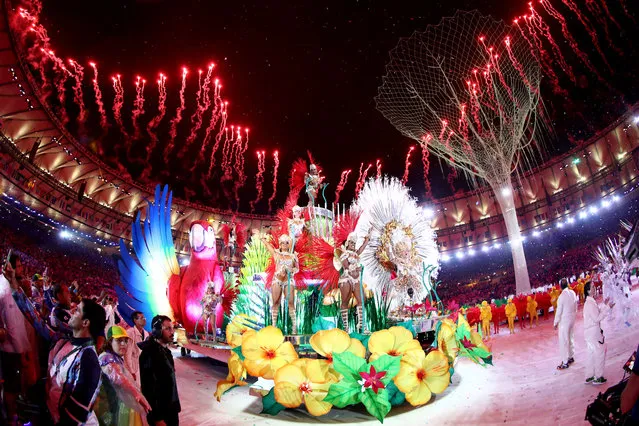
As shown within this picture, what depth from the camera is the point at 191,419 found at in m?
5.59

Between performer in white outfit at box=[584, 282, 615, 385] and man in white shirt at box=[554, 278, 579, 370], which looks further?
man in white shirt at box=[554, 278, 579, 370]

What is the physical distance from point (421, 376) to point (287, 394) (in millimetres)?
1837

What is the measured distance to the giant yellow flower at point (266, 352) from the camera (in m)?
5.55

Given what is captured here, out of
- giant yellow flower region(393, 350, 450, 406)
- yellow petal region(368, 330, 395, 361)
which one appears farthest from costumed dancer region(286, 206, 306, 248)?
giant yellow flower region(393, 350, 450, 406)

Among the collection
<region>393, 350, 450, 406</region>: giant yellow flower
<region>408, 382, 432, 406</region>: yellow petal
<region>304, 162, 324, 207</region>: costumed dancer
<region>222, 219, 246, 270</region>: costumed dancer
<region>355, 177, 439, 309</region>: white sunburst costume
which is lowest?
<region>408, 382, 432, 406</region>: yellow petal

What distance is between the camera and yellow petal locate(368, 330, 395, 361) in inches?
212

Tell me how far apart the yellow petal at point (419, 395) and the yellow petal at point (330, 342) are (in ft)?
3.75

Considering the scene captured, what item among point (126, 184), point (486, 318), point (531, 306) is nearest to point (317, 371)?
point (486, 318)

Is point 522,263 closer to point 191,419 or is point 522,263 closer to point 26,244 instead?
point 191,419

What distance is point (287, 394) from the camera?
17.0 feet

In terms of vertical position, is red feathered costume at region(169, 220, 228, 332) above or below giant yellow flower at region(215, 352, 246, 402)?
above

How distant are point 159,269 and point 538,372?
903 cm

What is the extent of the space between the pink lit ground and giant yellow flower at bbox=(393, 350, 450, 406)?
0.87ft

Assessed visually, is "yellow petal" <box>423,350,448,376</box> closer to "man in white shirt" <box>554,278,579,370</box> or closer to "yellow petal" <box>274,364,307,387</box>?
"yellow petal" <box>274,364,307,387</box>
